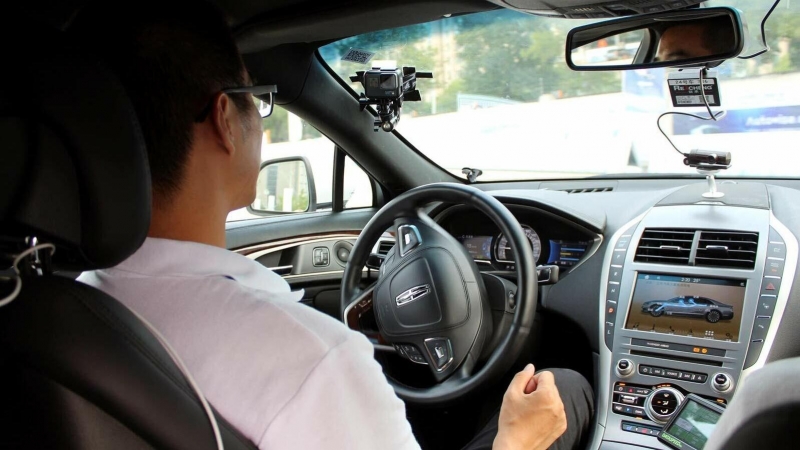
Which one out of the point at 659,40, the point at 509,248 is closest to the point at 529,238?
the point at 509,248

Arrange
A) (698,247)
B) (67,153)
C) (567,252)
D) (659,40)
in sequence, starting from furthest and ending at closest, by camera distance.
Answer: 1. (567,252)
2. (698,247)
3. (659,40)
4. (67,153)

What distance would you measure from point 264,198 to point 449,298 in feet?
6.00

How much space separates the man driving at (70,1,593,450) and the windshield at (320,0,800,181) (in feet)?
7.13

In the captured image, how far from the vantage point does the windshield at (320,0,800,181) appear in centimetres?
388

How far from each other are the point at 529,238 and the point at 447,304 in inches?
35.1

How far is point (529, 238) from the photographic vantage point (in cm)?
355

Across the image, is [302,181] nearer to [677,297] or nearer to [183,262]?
[677,297]

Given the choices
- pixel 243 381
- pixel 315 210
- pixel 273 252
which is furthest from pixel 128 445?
pixel 315 210

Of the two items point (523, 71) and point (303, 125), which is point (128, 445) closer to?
point (303, 125)

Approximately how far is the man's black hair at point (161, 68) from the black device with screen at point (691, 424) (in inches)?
81.0

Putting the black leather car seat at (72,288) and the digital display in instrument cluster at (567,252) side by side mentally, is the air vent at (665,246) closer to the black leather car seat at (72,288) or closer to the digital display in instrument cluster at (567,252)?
the digital display in instrument cluster at (567,252)

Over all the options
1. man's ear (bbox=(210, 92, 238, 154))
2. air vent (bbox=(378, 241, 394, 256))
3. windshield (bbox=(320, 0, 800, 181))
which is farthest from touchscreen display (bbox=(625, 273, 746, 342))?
man's ear (bbox=(210, 92, 238, 154))

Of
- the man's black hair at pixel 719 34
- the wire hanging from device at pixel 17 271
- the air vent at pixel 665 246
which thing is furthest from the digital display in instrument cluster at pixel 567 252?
the wire hanging from device at pixel 17 271

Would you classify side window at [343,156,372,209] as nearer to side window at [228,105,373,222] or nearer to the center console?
side window at [228,105,373,222]
